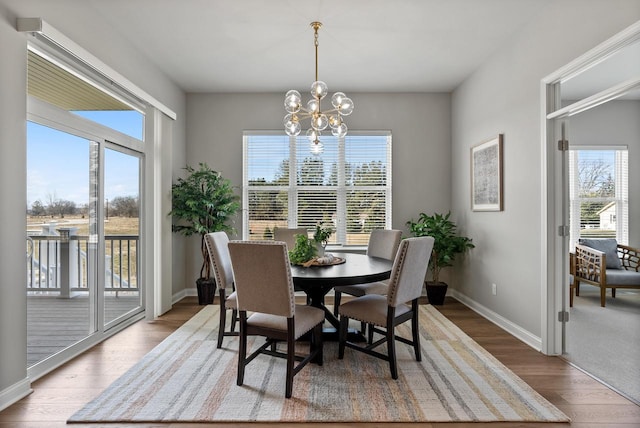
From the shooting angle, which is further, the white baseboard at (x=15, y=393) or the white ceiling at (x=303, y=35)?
the white ceiling at (x=303, y=35)

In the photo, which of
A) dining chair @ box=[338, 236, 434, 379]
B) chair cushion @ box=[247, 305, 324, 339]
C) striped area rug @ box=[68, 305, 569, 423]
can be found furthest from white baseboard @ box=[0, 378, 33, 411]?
dining chair @ box=[338, 236, 434, 379]

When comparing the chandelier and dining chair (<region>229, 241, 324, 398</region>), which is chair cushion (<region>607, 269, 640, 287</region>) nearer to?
the chandelier

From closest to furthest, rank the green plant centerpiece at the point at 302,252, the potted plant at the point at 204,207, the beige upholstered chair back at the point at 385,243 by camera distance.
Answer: the green plant centerpiece at the point at 302,252 → the beige upholstered chair back at the point at 385,243 → the potted plant at the point at 204,207

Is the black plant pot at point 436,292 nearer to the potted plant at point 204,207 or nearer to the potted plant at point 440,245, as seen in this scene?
the potted plant at point 440,245

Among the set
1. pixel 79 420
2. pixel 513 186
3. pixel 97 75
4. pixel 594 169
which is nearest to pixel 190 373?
pixel 79 420

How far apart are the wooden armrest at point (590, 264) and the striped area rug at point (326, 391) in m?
2.41

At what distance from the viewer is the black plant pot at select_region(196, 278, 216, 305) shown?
176 inches

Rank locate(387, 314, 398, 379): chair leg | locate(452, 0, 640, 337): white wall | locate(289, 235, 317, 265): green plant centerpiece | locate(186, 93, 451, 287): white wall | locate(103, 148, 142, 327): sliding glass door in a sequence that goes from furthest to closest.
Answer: locate(186, 93, 451, 287): white wall, locate(103, 148, 142, 327): sliding glass door, locate(289, 235, 317, 265): green plant centerpiece, locate(452, 0, 640, 337): white wall, locate(387, 314, 398, 379): chair leg

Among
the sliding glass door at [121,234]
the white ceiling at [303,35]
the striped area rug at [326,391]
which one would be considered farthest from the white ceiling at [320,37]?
the striped area rug at [326,391]

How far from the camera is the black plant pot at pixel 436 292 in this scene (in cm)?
448

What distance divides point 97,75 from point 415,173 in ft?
12.7

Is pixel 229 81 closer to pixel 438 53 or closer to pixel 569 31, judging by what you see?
pixel 438 53

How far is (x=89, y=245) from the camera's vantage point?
3184 mm

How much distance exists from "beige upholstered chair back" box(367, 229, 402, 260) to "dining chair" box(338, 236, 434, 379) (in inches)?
35.2
